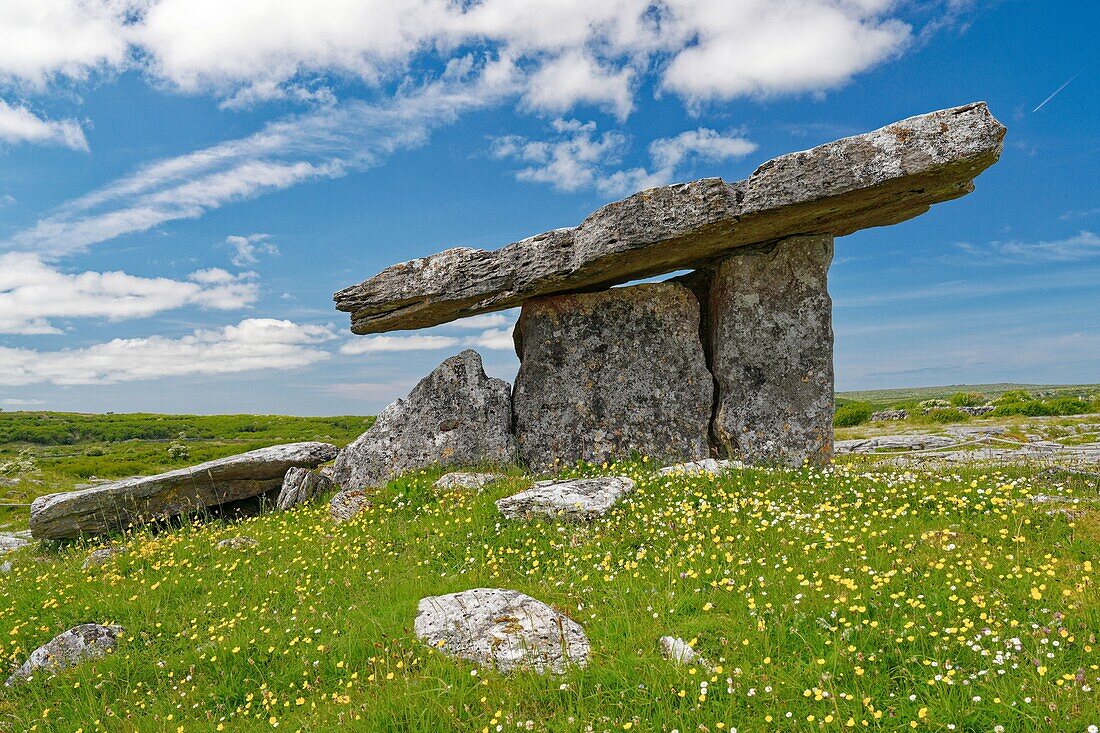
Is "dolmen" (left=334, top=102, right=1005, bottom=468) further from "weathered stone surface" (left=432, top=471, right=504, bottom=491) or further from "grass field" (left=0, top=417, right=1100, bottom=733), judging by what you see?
"grass field" (left=0, top=417, right=1100, bottom=733)

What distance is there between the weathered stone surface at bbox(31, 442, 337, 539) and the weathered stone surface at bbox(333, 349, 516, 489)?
7.77 feet

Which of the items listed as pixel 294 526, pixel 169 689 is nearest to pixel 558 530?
pixel 169 689

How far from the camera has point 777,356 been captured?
15281 millimetres

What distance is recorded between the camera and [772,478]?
12.2 metres

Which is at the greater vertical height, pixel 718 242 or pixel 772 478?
pixel 718 242

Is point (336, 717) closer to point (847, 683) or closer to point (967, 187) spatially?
point (847, 683)

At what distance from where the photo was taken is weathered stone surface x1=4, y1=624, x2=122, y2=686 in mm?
8930

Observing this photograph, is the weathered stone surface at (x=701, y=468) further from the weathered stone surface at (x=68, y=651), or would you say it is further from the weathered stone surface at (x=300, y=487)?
the weathered stone surface at (x=68, y=651)

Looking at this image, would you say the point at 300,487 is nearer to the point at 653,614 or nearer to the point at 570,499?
the point at 570,499

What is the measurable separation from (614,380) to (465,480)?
4.17 m

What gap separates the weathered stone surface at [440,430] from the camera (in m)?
16.2

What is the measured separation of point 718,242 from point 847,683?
1046 centimetres

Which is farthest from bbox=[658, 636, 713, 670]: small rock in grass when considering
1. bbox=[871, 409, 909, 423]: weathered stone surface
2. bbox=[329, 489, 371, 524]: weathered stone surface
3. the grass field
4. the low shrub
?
bbox=[871, 409, 909, 423]: weathered stone surface

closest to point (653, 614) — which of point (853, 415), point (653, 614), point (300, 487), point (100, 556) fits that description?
point (653, 614)
